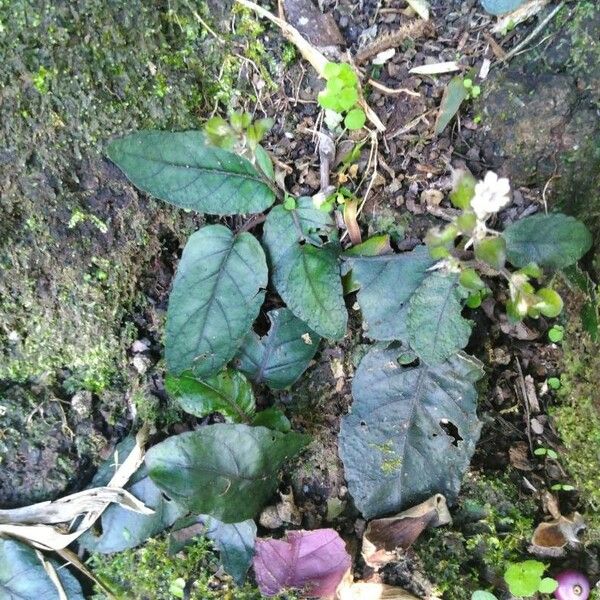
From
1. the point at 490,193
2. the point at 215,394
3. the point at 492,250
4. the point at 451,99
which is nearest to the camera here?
the point at 490,193

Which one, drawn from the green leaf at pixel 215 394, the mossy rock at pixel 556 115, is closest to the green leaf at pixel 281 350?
the green leaf at pixel 215 394

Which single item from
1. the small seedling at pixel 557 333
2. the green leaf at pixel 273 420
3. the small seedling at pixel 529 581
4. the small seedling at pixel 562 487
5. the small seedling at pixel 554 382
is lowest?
the small seedling at pixel 529 581

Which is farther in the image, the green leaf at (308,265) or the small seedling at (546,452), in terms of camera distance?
the small seedling at (546,452)

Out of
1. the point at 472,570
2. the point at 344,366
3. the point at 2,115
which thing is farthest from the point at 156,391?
the point at 472,570

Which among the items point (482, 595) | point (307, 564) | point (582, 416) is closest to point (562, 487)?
point (582, 416)

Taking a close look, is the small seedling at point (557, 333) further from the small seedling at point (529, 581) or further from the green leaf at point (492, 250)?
the small seedling at point (529, 581)

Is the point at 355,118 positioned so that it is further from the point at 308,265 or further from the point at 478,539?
the point at 478,539
